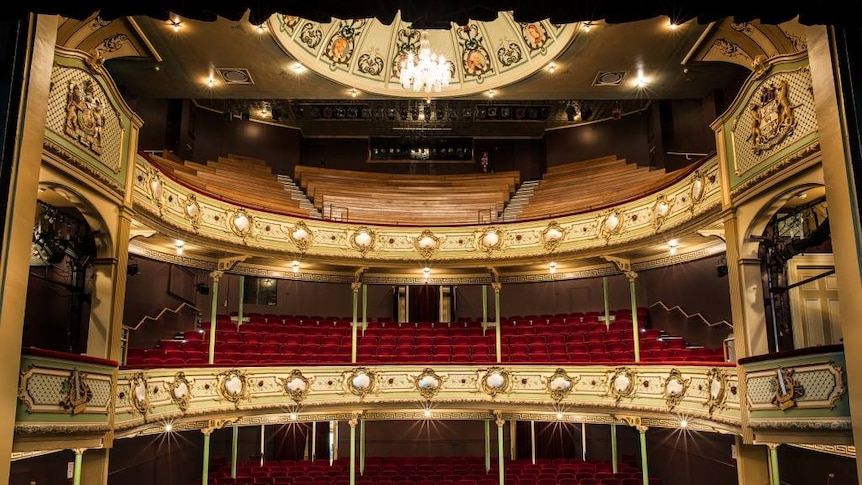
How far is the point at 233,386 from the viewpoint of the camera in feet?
34.7

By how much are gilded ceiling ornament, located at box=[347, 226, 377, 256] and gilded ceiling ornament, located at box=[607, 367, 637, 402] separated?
536 centimetres

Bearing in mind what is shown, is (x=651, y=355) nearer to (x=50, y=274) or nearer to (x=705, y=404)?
(x=705, y=404)

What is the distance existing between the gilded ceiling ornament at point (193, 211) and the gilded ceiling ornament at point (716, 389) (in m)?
8.55

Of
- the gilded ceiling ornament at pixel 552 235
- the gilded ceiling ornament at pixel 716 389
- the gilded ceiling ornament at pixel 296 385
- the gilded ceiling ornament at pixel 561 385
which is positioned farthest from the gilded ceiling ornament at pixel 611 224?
the gilded ceiling ornament at pixel 296 385

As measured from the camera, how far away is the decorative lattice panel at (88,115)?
22.2ft

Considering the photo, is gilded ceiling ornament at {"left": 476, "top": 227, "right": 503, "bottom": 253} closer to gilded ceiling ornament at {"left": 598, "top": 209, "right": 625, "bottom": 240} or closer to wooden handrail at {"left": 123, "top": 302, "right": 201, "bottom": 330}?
gilded ceiling ornament at {"left": 598, "top": 209, "right": 625, "bottom": 240}

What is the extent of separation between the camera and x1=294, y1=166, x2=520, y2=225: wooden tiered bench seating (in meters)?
15.9

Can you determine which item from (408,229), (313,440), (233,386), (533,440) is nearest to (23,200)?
(233,386)

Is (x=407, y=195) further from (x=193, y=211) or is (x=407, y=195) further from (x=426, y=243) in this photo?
(x=193, y=211)

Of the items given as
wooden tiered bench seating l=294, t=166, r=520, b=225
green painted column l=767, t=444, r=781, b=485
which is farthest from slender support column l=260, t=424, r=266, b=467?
green painted column l=767, t=444, r=781, b=485

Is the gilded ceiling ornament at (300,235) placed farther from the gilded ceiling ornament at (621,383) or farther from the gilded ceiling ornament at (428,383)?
the gilded ceiling ornament at (621,383)

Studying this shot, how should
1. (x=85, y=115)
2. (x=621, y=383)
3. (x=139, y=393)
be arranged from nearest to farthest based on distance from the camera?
(x=85, y=115), (x=139, y=393), (x=621, y=383)

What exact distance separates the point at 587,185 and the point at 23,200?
13264 mm

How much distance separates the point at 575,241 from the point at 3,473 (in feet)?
32.7
